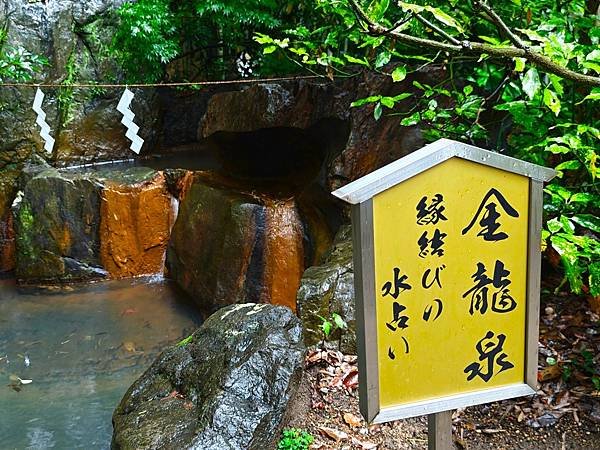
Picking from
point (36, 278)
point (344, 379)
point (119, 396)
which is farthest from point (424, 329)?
point (36, 278)

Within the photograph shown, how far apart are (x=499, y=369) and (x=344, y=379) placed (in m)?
1.67

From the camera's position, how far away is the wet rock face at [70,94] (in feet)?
27.6

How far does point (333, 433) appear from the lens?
3176 mm

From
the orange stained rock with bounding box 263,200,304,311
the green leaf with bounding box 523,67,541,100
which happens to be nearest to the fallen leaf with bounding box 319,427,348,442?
the green leaf with bounding box 523,67,541,100

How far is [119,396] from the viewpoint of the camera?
4.73 meters

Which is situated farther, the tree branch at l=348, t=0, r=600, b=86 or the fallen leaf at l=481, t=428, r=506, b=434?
the fallen leaf at l=481, t=428, r=506, b=434

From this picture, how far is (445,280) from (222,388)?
5.44 feet

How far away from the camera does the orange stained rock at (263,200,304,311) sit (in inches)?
222

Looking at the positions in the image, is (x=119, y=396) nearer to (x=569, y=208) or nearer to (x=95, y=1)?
(x=569, y=208)

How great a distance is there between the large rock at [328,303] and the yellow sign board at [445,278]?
1.88m

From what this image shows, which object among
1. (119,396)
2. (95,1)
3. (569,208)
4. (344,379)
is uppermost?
(95,1)

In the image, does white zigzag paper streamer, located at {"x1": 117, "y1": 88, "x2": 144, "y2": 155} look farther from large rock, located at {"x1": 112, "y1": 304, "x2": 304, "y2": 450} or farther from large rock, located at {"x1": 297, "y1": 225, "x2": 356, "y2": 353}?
large rock, located at {"x1": 112, "y1": 304, "x2": 304, "y2": 450}

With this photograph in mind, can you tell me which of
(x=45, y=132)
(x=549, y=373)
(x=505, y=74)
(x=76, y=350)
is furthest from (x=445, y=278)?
(x=45, y=132)

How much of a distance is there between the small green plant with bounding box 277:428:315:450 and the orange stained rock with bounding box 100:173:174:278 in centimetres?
452
